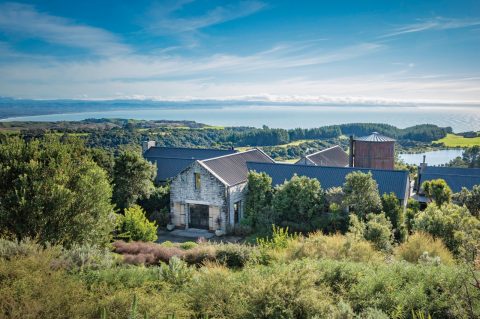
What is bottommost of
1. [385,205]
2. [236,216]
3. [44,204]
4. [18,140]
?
[236,216]

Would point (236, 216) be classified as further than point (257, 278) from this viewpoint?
Yes

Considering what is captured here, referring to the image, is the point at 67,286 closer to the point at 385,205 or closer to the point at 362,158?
the point at 385,205

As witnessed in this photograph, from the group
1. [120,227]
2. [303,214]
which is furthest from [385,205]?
[120,227]

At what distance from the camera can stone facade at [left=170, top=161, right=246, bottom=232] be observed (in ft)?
88.1

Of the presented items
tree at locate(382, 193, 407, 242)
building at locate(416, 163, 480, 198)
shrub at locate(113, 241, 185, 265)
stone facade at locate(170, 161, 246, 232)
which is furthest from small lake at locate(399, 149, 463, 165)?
shrub at locate(113, 241, 185, 265)

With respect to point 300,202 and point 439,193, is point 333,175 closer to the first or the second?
point 300,202

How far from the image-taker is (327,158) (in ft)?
131

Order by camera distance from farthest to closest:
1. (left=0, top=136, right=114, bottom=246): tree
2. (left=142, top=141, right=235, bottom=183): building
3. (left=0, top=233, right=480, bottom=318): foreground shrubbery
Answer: (left=142, top=141, right=235, bottom=183): building < (left=0, top=136, right=114, bottom=246): tree < (left=0, top=233, right=480, bottom=318): foreground shrubbery

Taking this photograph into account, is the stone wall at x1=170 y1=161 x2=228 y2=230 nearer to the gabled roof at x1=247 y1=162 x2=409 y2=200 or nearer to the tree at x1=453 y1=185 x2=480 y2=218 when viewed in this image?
the gabled roof at x1=247 y1=162 x2=409 y2=200

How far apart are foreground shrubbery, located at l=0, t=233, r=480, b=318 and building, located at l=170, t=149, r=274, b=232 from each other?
1491 cm

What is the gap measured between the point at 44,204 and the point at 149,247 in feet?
15.2

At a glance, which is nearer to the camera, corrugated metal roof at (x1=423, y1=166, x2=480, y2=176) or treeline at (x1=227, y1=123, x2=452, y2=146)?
corrugated metal roof at (x1=423, y1=166, x2=480, y2=176)

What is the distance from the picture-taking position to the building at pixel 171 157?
38.5 m

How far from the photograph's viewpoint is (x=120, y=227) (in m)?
21.3
